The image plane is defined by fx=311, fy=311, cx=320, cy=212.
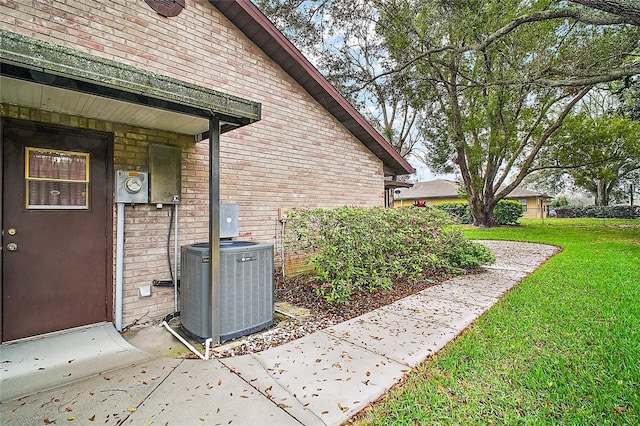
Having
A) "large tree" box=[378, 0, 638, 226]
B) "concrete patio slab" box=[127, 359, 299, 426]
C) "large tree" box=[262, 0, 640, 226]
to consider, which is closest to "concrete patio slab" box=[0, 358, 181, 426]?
"concrete patio slab" box=[127, 359, 299, 426]

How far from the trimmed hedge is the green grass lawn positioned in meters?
36.9

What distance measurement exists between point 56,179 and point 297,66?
4.33m

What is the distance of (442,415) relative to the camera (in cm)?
235

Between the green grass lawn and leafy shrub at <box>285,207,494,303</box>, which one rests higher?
leafy shrub at <box>285,207,494,303</box>

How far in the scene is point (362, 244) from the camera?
534 centimetres

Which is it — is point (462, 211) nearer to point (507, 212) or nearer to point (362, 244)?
point (507, 212)

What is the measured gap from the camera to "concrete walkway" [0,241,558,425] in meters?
2.31

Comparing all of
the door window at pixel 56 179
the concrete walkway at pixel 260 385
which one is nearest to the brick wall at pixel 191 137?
the door window at pixel 56 179

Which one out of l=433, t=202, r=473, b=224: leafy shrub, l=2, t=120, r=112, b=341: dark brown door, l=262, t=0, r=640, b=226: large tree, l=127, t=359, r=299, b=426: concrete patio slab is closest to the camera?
l=127, t=359, r=299, b=426: concrete patio slab

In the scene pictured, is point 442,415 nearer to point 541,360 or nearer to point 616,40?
point 541,360

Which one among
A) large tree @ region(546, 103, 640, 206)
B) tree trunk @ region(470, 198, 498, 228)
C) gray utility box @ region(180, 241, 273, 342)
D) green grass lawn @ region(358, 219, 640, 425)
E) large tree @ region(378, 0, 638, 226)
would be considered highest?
large tree @ region(378, 0, 638, 226)

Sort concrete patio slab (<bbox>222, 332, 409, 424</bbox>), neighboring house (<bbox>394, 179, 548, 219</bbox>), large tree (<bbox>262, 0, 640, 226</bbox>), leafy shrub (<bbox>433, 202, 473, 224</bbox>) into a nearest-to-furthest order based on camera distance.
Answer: concrete patio slab (<bbox>222, 332, 409, 424</bbox>)
large tree (<bbox>262, 0, 640, 226</bbox>)
leafy shrub (<bbox>433, 202, 473, 224</bbox>)
neighboring house (<bbox>394, 179, 548, 219</bbox>)

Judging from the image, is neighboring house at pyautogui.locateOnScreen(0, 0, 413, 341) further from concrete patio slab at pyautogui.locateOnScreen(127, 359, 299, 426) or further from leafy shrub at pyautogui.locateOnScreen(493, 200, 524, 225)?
leafy shrub at pyautogui.locateOnScreen(493, 200, 524, 225)

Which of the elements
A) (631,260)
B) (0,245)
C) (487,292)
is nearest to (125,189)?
(0,245)
